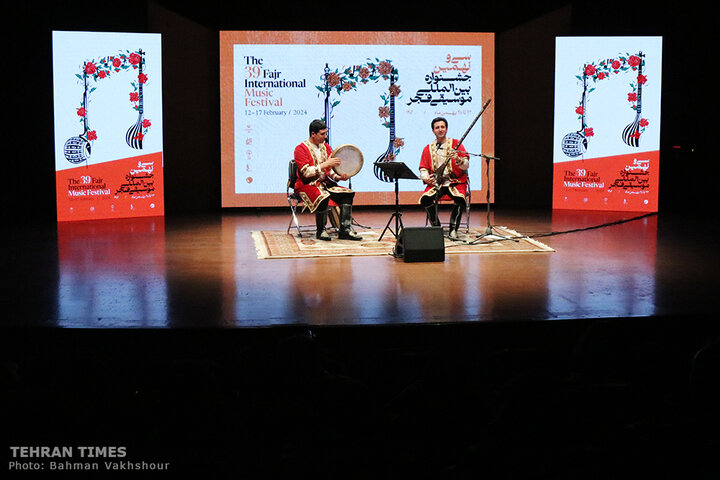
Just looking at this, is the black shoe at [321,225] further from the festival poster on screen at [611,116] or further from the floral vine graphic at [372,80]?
the festival poster on screen at [611,116]

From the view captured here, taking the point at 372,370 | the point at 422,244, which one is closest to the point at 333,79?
the point at 422,244

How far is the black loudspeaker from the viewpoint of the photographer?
5996mm

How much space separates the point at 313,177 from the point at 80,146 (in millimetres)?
3162

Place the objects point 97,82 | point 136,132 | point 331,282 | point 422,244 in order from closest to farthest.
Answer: point 331,282
point 422,244
point 97,82
point 136,132

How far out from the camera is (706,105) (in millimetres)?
9781

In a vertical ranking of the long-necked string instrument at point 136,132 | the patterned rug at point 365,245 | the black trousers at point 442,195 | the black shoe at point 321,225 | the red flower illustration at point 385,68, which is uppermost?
the red flower illustration at point 385,68

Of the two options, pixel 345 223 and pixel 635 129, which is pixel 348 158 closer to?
pixel 345 223

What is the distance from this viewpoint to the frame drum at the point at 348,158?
6.97 metres

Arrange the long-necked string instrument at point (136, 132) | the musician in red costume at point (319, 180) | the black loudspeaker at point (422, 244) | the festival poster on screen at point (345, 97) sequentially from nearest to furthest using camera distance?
the black loudspeaker at point (422, 244) → the musician in red costume at point (319, 180) → the long-necked string instrument at point (136, 132) → the festival poster on screen at point (345, 97)

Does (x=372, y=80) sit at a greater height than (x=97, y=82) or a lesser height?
greater

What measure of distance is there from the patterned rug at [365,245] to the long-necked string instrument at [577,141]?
2.70 meters

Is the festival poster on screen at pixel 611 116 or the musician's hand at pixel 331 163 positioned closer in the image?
the musician's hand at pixel 331 163

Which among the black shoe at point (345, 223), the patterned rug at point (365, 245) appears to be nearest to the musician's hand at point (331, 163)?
the black shoe at point (345, 223)

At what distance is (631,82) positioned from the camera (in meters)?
9.61
